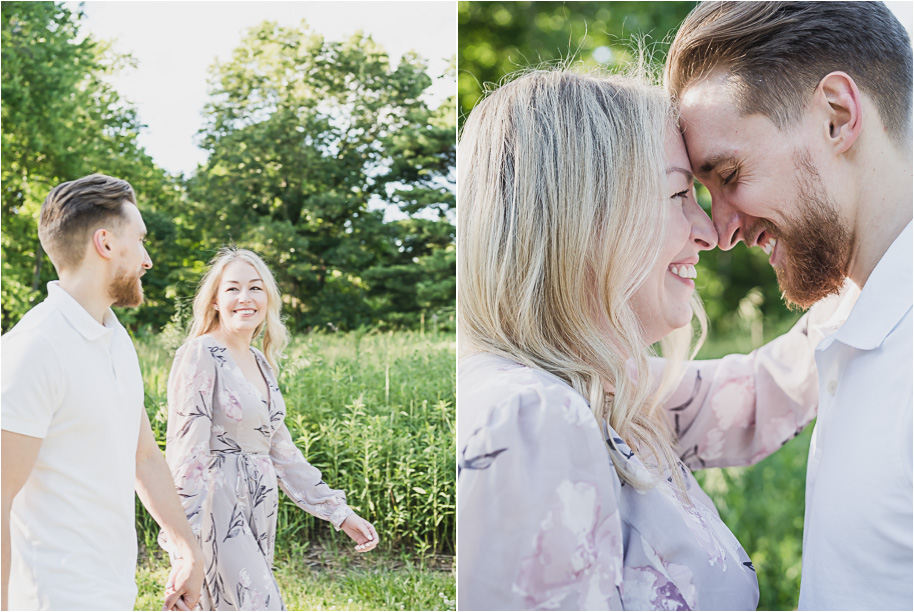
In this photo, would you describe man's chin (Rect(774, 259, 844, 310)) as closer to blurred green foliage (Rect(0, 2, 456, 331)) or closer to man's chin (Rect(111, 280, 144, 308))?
blurred green foliage (Rect(0, 2, 456, 331))

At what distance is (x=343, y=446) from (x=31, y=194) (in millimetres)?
1176

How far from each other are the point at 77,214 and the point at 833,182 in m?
1.90

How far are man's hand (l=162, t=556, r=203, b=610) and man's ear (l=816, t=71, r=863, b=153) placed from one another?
6.40 ft

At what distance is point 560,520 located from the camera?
121 cm

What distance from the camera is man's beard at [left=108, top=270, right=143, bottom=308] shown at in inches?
72.4

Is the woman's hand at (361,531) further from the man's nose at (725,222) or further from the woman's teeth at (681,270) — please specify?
the man's nose at (725,222)

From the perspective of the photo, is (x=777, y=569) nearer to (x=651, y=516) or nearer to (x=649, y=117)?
(x=651, y=516)

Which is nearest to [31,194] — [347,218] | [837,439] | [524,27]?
[347,218]

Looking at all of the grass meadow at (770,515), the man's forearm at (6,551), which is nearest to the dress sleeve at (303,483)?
the man's forearm at (6,551)

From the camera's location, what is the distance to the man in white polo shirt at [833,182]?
1474 millimetres

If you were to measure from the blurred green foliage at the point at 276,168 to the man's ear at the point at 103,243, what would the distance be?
0.60 ft

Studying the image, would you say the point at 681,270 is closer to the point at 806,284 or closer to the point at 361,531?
the point at 806,284

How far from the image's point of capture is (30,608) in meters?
1.65

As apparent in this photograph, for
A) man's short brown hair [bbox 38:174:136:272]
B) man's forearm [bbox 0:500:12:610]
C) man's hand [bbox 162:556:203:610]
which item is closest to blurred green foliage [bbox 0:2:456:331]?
man's short brown hair [bbox 38:174:136:272]
